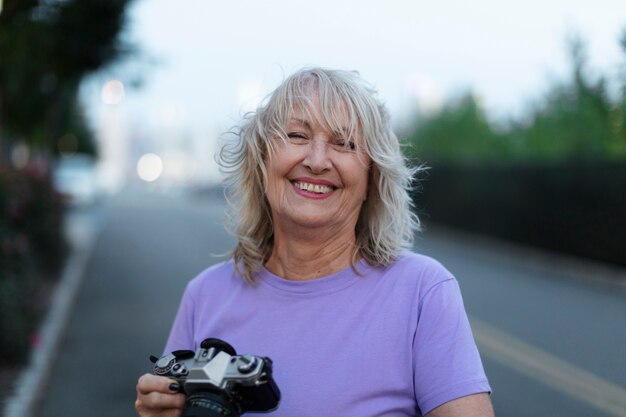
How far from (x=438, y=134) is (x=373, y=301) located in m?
34.0

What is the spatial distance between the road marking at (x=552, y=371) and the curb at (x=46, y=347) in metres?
4.01

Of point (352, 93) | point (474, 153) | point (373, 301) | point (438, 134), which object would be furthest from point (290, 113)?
point (438, 134)

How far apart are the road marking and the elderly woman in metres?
5.10

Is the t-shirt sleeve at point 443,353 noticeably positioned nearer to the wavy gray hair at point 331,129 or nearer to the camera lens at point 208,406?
the wavy gray hair at point 331,129

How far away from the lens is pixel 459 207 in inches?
1075

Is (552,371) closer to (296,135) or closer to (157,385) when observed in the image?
(296,135)

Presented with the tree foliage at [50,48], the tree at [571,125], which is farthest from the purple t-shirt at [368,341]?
the tree at [571,125]

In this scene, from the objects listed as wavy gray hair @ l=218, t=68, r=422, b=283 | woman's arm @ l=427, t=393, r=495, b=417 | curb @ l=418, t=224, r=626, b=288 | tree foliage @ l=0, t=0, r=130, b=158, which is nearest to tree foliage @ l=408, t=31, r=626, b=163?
Result: curb @ l=418, t=224, r=626, b=288

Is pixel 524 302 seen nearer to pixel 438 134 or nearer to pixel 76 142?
pixel 438 134

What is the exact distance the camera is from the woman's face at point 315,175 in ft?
7.95

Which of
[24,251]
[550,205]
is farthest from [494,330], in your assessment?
[550,205]

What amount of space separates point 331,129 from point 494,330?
8.44m

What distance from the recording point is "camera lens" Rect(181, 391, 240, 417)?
1896 mm

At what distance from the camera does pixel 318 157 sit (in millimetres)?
2418
